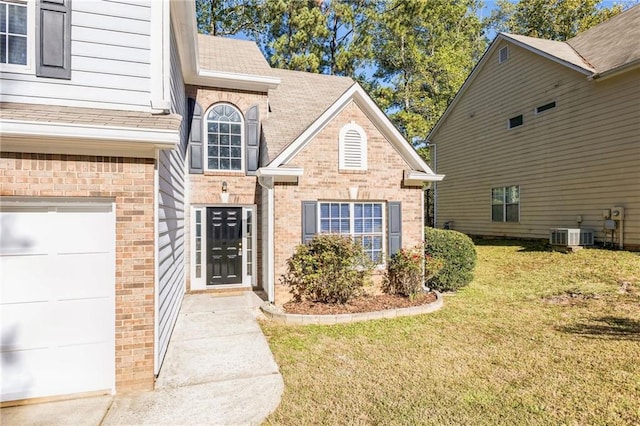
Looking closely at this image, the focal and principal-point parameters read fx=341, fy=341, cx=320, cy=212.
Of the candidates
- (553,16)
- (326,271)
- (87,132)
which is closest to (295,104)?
(326,271)

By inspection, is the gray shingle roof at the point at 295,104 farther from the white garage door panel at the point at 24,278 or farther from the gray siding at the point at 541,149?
the gray siding at the point at 541,149

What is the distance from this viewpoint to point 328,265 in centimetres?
736

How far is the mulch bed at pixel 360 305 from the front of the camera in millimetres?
7043

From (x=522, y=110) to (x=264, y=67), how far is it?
11449 millimetres

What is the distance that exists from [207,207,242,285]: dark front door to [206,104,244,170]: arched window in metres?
1.24

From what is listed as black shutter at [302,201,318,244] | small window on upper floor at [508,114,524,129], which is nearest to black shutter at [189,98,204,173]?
black shutter at [302,201,318,244]

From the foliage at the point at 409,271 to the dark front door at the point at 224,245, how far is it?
3.97m

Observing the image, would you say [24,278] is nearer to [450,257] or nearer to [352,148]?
[352,148]

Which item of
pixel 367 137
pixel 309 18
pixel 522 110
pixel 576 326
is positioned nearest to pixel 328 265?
pixel 367 137

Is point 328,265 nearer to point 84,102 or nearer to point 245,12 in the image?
point 84,102

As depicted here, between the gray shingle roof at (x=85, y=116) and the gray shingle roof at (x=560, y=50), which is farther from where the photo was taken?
the gray shingle roof at (x=560, y=50)

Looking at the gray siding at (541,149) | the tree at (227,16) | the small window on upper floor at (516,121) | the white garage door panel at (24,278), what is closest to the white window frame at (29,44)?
the white garage door panel at (24,278)

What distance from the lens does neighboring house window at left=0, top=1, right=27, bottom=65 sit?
4.07 m

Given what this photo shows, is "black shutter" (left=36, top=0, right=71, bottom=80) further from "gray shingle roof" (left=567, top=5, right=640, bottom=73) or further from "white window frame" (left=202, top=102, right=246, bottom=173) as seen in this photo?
"gray shingle roof" (left=567, top=5, right=640, bottom=73)
